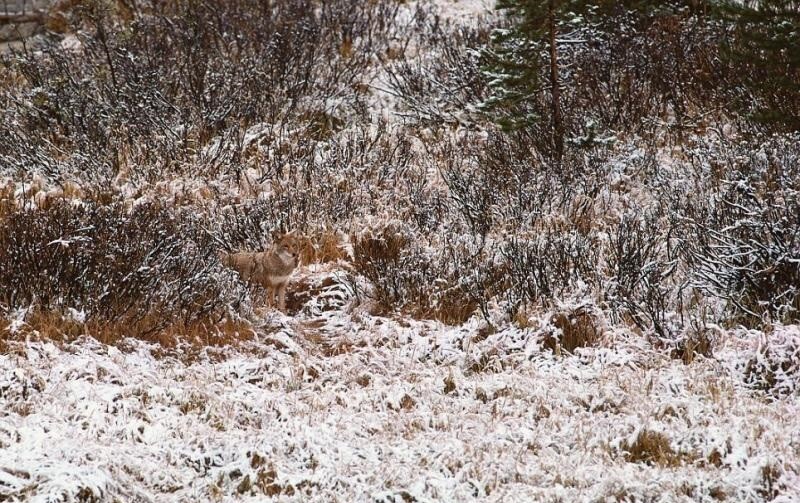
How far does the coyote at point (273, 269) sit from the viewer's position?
6172 millimetres

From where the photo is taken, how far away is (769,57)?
802 cm

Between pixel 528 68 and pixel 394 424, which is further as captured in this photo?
pixel 528 68

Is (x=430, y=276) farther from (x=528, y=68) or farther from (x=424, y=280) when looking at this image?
(x=528, y=68)

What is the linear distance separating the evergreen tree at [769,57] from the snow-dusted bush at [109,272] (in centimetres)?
576

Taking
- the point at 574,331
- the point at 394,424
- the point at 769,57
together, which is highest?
the point at 769,57

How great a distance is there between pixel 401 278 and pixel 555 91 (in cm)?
359

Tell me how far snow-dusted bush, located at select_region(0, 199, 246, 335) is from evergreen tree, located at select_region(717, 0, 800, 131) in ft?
18.9

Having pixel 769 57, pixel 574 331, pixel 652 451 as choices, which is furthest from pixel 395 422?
pixel 769 57

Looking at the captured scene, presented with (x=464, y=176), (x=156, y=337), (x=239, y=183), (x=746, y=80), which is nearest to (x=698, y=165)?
(x=746, y=80)

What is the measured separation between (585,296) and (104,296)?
3.43 meters

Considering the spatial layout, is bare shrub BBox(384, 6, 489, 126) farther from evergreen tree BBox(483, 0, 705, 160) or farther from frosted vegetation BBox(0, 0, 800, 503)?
evergreen tree BBox(483, 0, 705, 160)

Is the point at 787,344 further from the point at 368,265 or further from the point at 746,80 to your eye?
the point at 746,80

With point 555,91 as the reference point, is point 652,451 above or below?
below

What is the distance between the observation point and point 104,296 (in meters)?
5.32
